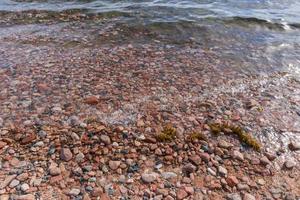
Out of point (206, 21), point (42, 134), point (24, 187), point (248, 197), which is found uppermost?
point (206, 21)

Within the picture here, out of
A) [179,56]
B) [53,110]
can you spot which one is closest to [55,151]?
[53,110]

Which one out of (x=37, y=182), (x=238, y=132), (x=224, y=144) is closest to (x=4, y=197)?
(x=37, y=182)

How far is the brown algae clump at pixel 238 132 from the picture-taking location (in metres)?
7.80

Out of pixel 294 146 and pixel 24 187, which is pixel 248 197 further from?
pixel 24 187

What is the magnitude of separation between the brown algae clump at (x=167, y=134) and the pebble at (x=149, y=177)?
1232 millimetres

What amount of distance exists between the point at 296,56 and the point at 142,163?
957 centimetres

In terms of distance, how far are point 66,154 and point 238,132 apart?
4392mm

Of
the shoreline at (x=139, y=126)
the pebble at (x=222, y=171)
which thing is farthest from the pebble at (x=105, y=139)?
the pebble at (x=222, y=171)

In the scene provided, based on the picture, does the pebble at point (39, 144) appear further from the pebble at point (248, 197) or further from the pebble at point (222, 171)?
the pebble at point (248, 197)

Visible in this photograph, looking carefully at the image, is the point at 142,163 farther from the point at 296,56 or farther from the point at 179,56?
the point at 296,56

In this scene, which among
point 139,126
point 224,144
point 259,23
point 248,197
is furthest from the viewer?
point 259,23

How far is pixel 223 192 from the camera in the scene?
647cm

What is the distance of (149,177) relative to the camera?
6633mm

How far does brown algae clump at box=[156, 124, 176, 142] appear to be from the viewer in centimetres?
777
